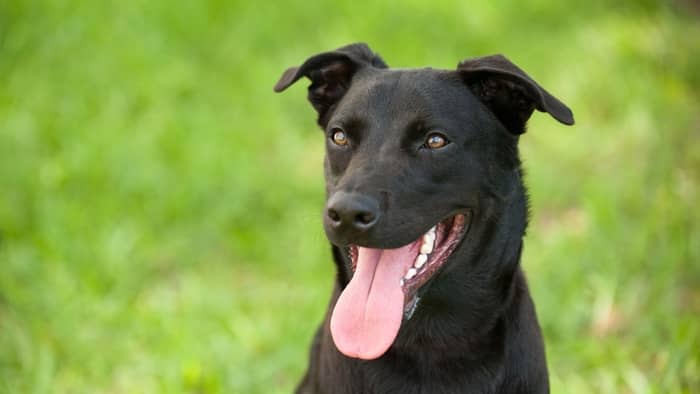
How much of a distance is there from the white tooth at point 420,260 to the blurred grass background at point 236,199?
174 centimetres

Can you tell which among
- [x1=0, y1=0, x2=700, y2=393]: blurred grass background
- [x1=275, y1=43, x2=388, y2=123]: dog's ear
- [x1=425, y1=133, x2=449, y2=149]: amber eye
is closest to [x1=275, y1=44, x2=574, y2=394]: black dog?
[x1=425, y1=133, x2=449, y2=149]: amber eye

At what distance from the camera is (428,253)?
9.86ft

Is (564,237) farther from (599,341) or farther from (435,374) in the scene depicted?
(435,374)

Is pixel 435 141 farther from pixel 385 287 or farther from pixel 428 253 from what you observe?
pixel 385 287

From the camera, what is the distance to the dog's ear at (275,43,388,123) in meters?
3.39

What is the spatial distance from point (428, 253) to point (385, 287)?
0.73 feet

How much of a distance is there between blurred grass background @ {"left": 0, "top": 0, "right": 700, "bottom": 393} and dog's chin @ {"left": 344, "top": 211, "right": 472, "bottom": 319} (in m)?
1.66

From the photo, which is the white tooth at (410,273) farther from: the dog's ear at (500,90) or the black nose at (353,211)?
the dog's ear at (500,90)

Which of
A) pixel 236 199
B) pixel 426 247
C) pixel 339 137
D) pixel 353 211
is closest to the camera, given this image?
pixel 353 211

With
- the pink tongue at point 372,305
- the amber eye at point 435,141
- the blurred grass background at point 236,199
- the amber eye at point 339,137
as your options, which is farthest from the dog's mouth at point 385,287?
the blurred grass background at point 236,199

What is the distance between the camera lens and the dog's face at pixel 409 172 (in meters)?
2.81

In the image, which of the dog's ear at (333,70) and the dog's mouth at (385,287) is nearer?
the dog's mouth at (385,287)

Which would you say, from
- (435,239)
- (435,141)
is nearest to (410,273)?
(435,239)

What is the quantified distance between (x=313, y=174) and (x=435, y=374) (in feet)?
13.2
